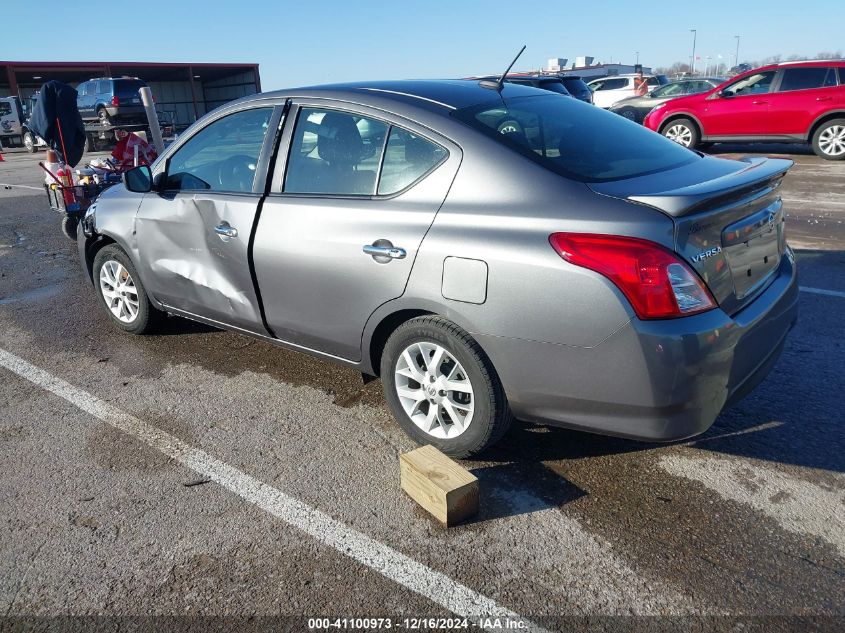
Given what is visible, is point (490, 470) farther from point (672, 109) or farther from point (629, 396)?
point (672, 109)

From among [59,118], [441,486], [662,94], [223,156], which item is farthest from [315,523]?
[662,94]

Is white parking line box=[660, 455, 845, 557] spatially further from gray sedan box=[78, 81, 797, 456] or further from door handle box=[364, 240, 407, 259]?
door handle box=[364, 240, 407, 259]

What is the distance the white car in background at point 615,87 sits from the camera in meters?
25.9

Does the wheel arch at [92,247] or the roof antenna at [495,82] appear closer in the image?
the roof antenna at [495,82]

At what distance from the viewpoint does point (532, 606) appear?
7.59 feet

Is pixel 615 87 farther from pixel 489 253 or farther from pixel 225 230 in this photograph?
pixel 489 253

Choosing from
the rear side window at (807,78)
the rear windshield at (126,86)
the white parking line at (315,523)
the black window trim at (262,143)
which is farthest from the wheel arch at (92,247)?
the rear windshield at (126,86)

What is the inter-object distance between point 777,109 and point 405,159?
12.5 metres

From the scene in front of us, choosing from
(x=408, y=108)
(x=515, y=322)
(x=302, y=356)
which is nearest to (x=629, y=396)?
(x=515, y=322)

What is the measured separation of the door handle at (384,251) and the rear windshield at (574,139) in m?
0.65

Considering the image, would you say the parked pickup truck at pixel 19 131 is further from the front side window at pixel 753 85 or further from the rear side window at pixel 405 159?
the rear side window at pixel 405 159

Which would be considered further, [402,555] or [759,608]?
[402,555]

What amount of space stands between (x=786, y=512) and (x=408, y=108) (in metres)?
2.40

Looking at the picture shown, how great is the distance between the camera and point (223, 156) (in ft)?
13.4
